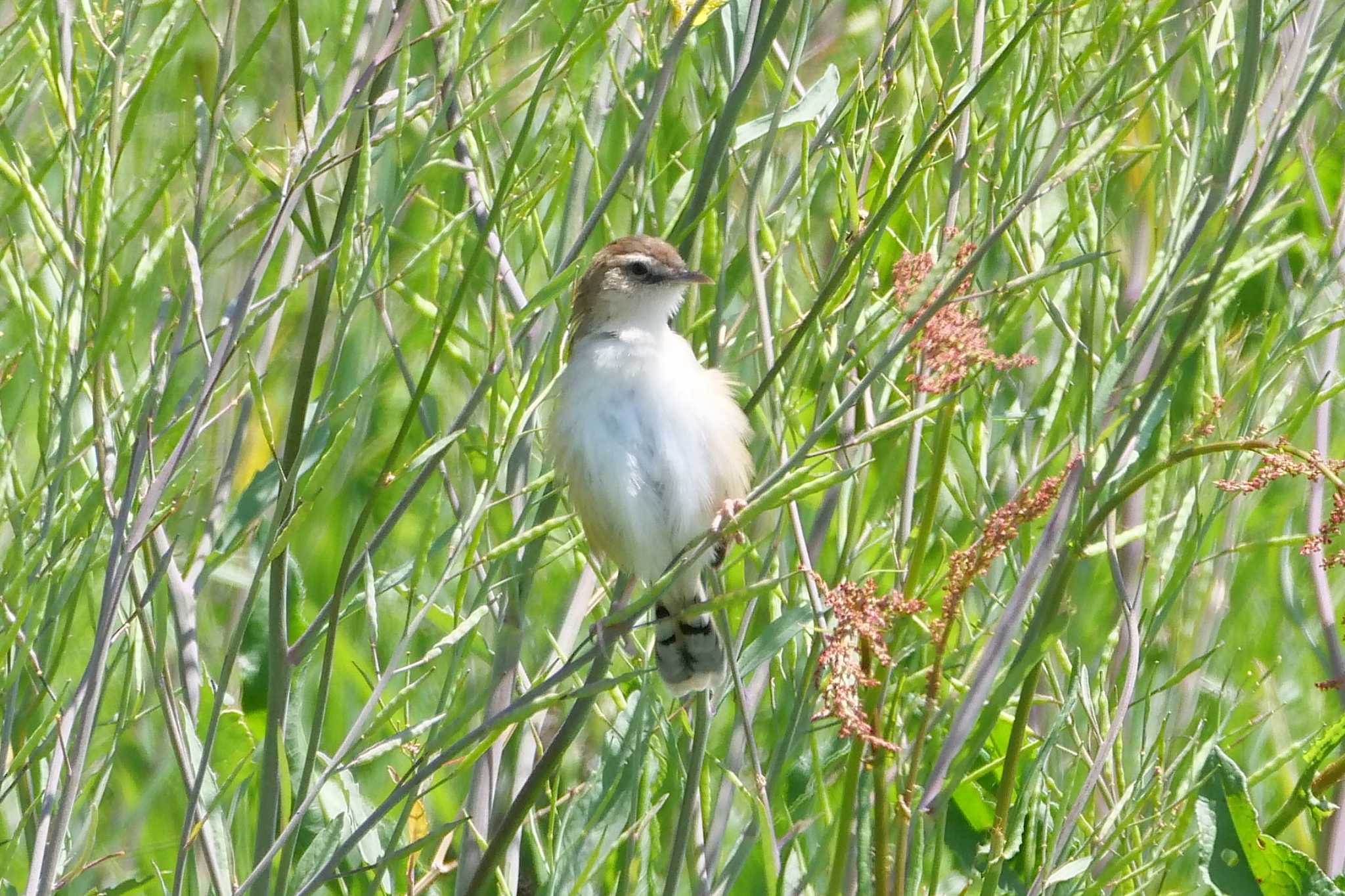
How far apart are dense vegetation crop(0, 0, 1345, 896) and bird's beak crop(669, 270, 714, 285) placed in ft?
0.20

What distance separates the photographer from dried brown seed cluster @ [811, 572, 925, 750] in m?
2.36

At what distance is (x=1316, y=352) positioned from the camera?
4734 millimetres

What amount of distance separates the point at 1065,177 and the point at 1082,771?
4.96 feet

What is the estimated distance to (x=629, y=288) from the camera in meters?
4.50

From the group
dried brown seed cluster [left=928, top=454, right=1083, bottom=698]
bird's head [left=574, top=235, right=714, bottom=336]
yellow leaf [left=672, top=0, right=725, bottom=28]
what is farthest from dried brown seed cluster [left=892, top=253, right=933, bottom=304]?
bird's head [left=574, top=235, right=714, bottom=336]

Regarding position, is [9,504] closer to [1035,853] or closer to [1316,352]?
[1035,853]

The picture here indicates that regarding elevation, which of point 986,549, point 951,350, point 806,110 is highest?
point 806,110

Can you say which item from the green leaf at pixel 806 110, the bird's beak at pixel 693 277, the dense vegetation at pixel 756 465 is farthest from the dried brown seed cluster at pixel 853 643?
the bird's beak at pixel 693 277

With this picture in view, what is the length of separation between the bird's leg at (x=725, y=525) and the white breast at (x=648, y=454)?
0.37 feet

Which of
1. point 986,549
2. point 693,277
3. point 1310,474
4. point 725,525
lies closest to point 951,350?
point 986,549

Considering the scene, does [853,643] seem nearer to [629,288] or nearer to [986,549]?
[986,549]

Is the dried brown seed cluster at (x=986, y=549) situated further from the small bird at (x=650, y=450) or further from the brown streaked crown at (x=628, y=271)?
the small bird at (x=650, y=450)

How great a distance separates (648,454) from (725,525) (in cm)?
173

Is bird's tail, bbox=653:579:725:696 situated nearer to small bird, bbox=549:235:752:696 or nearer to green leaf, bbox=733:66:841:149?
small bird, bbox=549:235:752:696
